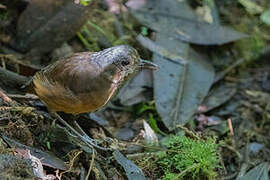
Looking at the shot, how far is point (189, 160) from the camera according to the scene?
354 centimetres

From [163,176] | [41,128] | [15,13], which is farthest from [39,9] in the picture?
[163,176]

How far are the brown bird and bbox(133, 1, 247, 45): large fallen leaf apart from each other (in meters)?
1.69

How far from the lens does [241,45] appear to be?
5.86 metres

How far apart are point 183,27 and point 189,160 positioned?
2413 mm

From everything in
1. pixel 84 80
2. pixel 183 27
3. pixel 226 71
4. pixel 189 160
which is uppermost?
pixel 84 80

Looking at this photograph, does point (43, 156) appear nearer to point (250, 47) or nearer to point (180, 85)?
point (180, 85)

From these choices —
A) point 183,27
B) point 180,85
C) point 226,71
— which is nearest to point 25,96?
point 180,85

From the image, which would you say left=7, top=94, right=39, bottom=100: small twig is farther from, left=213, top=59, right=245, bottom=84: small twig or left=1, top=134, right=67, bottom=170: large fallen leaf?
left=213, top=59, right=245, bottom=84: small twig

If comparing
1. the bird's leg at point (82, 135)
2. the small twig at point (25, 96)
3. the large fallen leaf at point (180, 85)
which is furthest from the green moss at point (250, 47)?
the small twig at point (25, 96)

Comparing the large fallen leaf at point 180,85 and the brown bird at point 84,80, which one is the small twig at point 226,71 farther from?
the brown bird at point 84,80

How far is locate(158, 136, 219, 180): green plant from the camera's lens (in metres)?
3.51

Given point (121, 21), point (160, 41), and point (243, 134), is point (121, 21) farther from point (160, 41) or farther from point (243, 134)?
point (243, 134)

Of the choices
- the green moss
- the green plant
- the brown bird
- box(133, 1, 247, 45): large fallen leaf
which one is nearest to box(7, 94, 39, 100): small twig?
the brown bird

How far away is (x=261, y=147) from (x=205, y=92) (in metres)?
0.81
